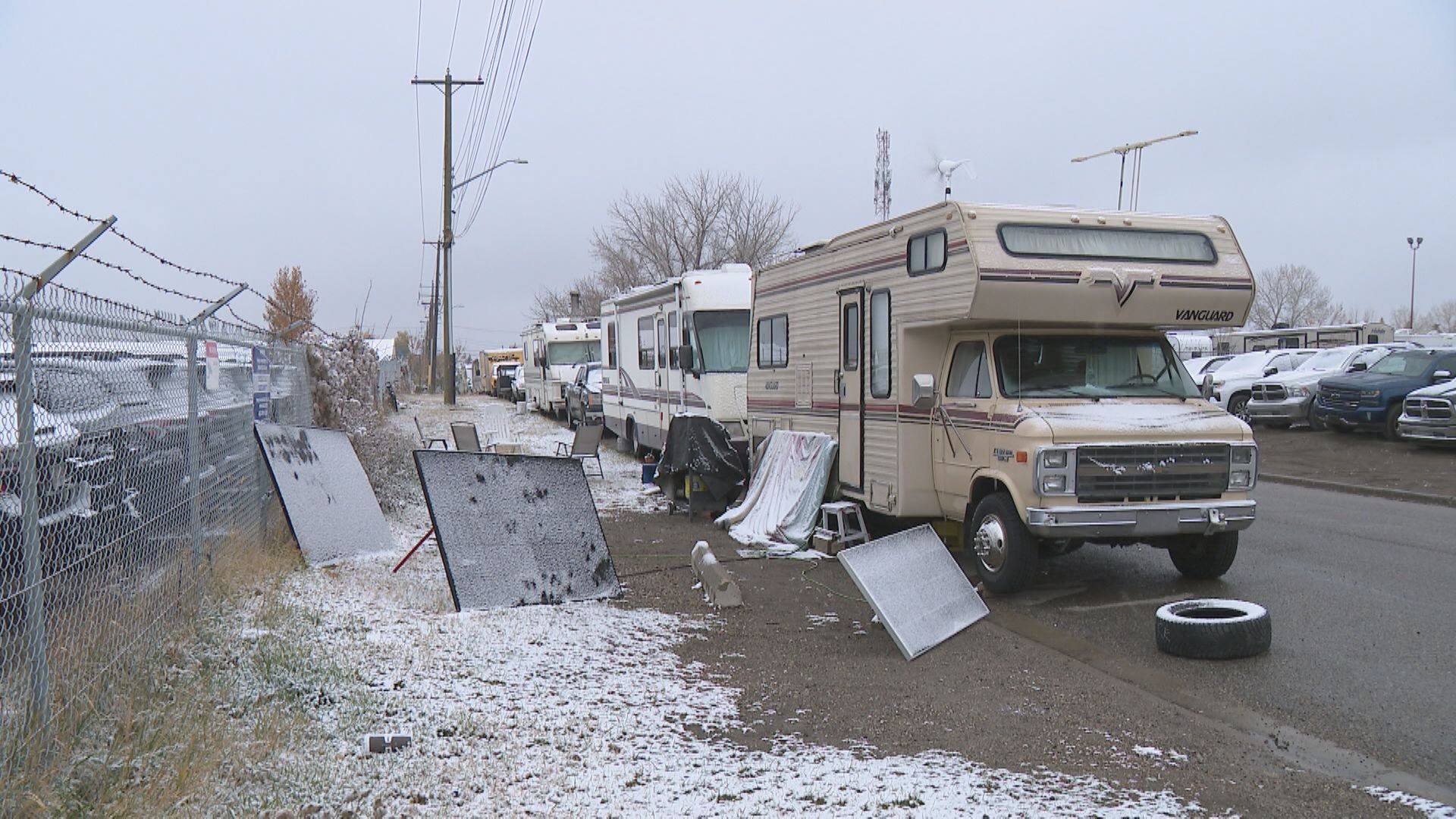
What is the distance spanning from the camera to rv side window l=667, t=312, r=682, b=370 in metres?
14.9

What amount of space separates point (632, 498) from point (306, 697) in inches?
342

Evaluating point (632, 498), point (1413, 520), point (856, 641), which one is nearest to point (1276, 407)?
point (1413, 520)

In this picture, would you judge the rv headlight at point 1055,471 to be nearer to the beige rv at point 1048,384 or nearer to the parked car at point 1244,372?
the beige rv at point 1048,384

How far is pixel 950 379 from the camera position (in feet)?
28.7

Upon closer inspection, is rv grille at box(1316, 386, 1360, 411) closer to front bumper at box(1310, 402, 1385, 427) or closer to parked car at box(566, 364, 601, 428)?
front bumper at box(1310, 402, 1385, 427)

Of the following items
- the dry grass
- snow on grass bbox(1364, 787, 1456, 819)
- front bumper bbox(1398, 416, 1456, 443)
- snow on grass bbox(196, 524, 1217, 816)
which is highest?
front bumper bbox(1398, 416, 1456, 443)

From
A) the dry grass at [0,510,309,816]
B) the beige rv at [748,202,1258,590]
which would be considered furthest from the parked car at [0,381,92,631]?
the beige rv at [748,202,1258,590]

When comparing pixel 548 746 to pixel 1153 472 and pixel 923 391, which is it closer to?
pixel 923 391

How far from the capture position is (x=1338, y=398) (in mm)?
18812

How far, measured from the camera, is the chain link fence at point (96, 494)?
376 centimetres

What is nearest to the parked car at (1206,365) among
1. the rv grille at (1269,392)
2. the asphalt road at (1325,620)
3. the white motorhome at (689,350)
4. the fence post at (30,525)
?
the rv grille at (1269,392)

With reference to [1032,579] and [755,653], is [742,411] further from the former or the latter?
[755,653]

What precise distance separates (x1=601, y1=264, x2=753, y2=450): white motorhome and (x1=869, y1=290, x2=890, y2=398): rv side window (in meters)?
3.17

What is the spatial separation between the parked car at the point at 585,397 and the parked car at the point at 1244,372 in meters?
12.8
